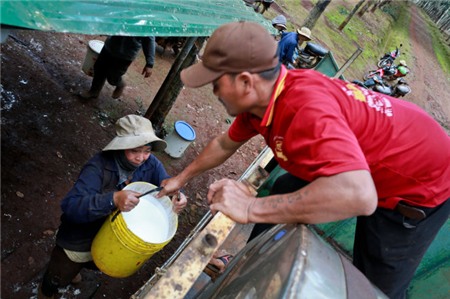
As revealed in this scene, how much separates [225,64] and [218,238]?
37.2 inches

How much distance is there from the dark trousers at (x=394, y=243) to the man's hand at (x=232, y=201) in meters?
0.60

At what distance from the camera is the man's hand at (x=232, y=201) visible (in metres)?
1.63

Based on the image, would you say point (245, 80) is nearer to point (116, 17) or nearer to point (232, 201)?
point (232, 201)

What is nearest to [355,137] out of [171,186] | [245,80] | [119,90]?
[245,80]

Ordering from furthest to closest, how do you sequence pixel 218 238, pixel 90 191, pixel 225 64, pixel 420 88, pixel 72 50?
pixel 420 88 < pixel 72 50 < pixel 90 191 < pixel 218 238 < pixel 225 64

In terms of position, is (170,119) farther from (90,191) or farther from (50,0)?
(50,0)

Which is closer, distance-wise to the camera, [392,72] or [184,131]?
[184,131]

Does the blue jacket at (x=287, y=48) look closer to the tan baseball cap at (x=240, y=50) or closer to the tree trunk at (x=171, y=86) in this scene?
the tree trunk at (x=171, y=86)

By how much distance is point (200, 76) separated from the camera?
1751 millimetres

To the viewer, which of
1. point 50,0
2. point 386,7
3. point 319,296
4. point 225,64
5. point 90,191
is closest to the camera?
point 319,296

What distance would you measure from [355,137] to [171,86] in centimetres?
417

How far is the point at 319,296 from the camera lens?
1171mm

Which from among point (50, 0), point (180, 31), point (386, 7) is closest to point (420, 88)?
point (386, 7)

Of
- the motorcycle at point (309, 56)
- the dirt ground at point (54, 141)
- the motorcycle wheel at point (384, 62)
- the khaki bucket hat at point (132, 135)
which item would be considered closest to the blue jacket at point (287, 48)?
the dirt ground at point (54, 141)
